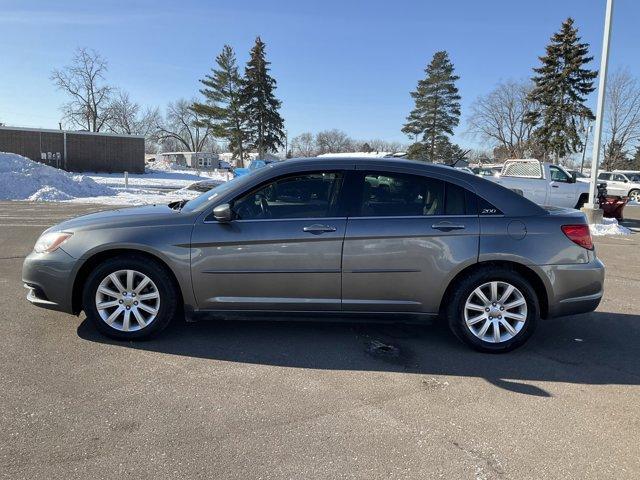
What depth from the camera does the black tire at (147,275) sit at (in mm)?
4148

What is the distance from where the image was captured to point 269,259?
4086 millimetres

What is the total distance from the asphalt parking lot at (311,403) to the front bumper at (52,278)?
351mm

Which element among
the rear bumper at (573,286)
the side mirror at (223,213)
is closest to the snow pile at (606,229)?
the rear bumper at (573,286)

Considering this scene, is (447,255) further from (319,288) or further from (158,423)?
(158,423)

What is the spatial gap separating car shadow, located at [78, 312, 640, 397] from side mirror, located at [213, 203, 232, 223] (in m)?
1.12

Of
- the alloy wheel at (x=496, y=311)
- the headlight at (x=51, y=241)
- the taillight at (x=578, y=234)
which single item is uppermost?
the taillight at (x=578, y=234)

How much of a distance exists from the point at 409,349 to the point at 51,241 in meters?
3.27

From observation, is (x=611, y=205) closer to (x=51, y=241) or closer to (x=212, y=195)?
(x=212, y=195)

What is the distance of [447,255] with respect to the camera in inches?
162

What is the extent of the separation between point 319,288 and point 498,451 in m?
1.87

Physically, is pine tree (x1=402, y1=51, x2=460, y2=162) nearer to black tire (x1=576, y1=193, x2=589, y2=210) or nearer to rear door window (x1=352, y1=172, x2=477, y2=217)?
black tire (x1=576, y1=193, x2=589, y2=210)

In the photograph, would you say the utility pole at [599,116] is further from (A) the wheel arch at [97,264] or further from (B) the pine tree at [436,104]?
(B) the pine tree at [436,104]

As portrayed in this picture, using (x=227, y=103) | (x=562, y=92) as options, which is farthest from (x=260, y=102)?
(x=562, y=92)

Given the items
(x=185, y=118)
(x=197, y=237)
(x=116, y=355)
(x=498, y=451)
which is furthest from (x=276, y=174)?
(x=185, y=118)
